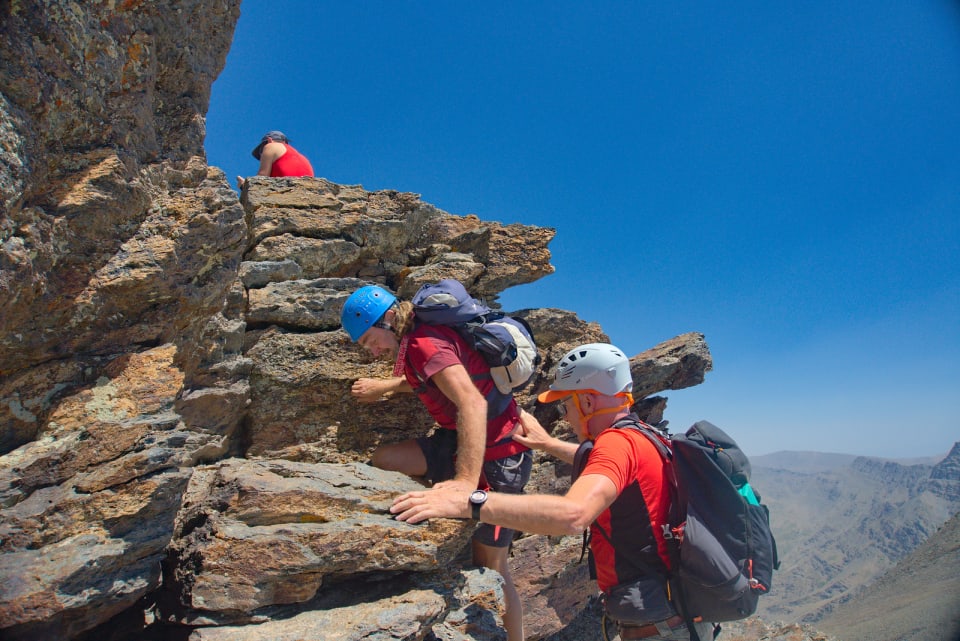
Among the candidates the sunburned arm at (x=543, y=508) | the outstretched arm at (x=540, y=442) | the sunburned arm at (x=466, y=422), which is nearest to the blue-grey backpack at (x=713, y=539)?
the sunburned arm at (x=543, y=508)

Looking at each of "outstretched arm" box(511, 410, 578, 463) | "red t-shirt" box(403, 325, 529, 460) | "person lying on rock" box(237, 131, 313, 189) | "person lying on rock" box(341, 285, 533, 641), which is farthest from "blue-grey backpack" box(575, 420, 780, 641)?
"person lying on rock" box(237, 131, 313, 189)

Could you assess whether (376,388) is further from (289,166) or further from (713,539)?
(289,166)

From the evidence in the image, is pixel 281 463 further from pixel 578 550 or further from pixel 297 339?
pixel 578 550

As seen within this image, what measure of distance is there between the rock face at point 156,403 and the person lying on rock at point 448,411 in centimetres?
63

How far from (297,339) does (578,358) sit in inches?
188

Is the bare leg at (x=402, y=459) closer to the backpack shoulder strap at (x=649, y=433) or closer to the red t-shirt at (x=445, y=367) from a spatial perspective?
the red t-shirt at (x=445, y=367)

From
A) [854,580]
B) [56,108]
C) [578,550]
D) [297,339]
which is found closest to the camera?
[56,108]

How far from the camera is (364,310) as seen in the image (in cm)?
735

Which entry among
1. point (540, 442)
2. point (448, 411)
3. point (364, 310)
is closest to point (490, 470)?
point (540, 442)

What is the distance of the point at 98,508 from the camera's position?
17.5 feet

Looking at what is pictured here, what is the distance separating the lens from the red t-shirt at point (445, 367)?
6.57 metres

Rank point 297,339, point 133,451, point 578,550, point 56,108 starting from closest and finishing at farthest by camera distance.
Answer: point 56,108 → point 133,451 → point 297,339 → point 578,550

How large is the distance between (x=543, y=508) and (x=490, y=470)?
2.63 meters

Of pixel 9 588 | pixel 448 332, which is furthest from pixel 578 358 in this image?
pixel 9 588
